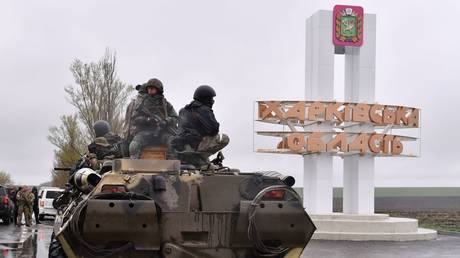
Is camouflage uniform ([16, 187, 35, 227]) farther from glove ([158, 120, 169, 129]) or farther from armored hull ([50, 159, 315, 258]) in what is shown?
armored hull ([50, 159, 315, 258])

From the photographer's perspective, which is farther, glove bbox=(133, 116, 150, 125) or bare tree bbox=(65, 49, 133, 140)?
bare tree bbox=(65, 49, 133, 140)

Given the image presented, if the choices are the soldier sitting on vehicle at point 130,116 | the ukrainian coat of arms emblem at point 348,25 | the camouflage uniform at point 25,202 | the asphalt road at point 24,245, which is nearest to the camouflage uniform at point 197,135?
the soldier sitting on vehicle at point 130,116

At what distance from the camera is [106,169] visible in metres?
8.66

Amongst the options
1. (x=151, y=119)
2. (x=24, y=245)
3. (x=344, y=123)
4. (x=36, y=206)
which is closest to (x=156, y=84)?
(x=151, y=119)

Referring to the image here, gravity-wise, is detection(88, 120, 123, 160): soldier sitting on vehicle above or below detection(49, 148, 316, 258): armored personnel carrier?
above

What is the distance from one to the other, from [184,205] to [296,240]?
1.15 meters

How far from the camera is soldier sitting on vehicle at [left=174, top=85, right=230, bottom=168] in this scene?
933 cm

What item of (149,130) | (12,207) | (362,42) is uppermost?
(362,42)

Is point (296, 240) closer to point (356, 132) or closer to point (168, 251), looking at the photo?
point (168, 251)

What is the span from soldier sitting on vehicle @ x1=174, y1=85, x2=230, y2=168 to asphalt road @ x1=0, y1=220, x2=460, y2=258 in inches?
286

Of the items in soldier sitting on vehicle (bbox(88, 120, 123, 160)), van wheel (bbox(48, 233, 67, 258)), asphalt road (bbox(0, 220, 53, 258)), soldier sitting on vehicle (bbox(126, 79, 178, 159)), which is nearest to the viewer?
van wheel (bbox(48, 233, 67, 258))

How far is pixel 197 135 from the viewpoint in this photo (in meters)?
9.36

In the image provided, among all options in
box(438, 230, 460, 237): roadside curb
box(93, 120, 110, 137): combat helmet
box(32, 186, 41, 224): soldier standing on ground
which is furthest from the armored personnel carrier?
box(32, 186, 41, 224): soldier standing on ground

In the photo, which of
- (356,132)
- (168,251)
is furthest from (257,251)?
(356,132)
